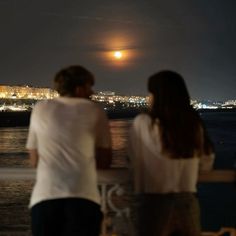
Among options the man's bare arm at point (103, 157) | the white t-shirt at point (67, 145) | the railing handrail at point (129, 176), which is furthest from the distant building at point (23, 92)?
the white t-shirt at point (67, 145)

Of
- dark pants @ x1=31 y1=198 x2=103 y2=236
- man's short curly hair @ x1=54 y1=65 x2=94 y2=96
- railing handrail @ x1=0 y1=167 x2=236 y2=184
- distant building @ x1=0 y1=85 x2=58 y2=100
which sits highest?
distant building @ x1=0 y1=85 x2=58 y2=100

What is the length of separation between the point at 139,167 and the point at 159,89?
0.45 meters

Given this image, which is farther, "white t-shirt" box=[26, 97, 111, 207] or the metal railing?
the metal railing

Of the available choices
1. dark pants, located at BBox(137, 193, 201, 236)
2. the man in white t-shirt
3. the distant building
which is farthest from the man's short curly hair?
the distant building

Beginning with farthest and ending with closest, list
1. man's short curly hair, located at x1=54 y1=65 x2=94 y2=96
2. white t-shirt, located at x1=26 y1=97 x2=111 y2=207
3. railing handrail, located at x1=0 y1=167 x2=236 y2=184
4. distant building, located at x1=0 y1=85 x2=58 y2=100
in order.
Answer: distant building, located at x1=0 y1=85 x2=58 y2=100
railing handrail, located at x1=0 y1=167 x2=236 y2=184
man's short curly hair, located at x1=54 y1=65 x2=94 y2=96
white t-shirt, located at x1=26 y1=97 x2=111 y2=207

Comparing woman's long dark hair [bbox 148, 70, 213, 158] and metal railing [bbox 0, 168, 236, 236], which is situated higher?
woman's long dark hair [bbox 148, 70, 213, 158]

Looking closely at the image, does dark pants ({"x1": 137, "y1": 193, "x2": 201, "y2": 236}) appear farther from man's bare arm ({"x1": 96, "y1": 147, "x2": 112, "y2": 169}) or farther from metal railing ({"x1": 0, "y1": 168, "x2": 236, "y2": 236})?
man's bare arm ({"x1": 96, "y1": 147, "x2": 112, "y2": 169})

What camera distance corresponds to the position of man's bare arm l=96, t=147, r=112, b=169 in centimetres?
293

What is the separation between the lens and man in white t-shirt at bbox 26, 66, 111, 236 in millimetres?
2785

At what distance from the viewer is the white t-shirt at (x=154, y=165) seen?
2.79 m

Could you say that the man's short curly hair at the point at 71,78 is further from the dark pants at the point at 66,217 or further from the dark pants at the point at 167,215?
the dark pants at the point at 167,215

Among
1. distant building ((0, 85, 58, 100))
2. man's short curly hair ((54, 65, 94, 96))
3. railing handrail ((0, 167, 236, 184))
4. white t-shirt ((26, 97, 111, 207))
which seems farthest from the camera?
distant building ((0, 85, 58, 100))

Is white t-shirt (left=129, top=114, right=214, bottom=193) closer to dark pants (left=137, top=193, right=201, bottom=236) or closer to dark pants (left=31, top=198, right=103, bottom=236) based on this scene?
dark pants (left=137, top=193, right=201, bottom=236)

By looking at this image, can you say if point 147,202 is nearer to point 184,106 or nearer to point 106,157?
point 106,157
